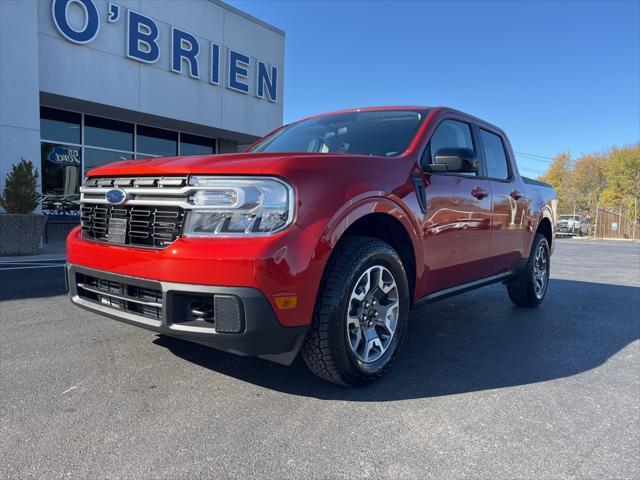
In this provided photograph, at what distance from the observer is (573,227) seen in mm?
38125

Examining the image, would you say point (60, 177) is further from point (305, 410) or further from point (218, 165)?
point (305, 410)

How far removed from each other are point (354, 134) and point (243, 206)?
164 centimetres

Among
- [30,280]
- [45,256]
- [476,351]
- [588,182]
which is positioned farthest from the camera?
[588,182]

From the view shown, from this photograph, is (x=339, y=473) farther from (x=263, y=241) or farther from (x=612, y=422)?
(x=612, y=422)

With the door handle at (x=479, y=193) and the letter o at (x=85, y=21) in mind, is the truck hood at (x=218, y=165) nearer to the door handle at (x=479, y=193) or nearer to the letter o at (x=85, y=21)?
the door handle at (x=479, y=193)

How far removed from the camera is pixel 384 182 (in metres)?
2.87

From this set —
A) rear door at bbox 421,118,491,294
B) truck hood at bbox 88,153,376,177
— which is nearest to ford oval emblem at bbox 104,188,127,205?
truck hood at bbox 88,153,376,177

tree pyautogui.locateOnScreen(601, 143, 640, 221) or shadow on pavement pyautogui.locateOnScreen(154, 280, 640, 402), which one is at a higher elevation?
tree pyautogui.locateOnScreen(601, 143, 640, 221)

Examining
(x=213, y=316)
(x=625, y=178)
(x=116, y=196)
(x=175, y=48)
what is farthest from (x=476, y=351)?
(x=625, y=178)

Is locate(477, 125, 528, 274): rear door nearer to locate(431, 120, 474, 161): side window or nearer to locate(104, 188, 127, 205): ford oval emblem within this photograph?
locate(431, 120, 474, 161): side window

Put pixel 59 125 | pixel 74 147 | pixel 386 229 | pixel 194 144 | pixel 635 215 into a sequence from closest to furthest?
pixel 386 229, pixel 59 125, pixel 74 147, pixel 194 144, pixel 635 215

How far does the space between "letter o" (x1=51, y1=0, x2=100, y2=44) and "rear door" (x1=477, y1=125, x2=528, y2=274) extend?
34.2 feet

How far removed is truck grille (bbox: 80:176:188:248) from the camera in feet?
8.02

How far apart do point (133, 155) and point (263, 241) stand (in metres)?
13.7
